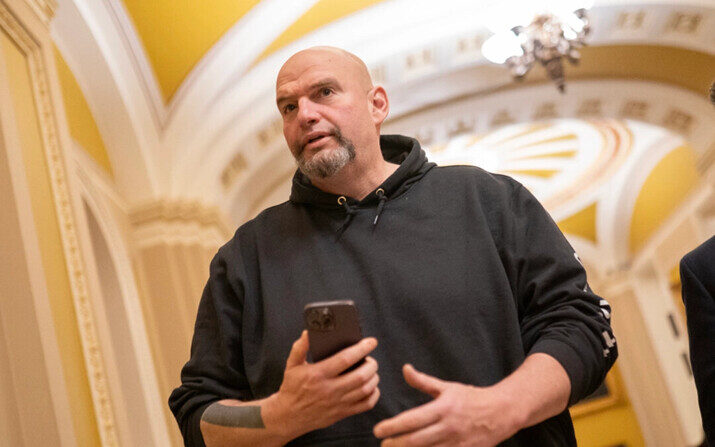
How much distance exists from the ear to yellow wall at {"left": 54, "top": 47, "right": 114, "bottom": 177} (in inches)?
194

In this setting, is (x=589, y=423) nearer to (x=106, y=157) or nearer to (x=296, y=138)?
(x=106, y=157)

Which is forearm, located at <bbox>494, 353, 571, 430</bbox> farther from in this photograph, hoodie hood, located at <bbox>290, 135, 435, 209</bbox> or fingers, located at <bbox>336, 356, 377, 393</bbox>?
hoodie hood, located at <bbox>290, 135, 435, 209</bbox>

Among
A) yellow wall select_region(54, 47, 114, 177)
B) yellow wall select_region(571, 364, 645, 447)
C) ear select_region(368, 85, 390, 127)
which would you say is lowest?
yellow wall select_region(571, 364, 645, 447)

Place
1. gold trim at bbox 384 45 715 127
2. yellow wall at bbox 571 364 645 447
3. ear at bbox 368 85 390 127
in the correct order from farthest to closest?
yellow wall at bbox 571 364 645 447 → gold trim at bbox 384 45 715 127 → ear at bbox 368 85 390 127

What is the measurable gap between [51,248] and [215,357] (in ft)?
6.73

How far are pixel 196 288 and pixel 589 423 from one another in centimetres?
1369

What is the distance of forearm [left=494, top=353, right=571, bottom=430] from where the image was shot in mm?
1421

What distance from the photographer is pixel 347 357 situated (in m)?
1.37

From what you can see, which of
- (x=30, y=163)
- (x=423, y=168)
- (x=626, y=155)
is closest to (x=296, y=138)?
(x=423, y=168)

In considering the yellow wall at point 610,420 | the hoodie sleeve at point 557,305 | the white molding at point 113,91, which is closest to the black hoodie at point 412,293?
the hoodie sleeve at point 557,305

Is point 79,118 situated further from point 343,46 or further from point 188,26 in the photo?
point 343,46

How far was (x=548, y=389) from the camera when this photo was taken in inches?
57.5

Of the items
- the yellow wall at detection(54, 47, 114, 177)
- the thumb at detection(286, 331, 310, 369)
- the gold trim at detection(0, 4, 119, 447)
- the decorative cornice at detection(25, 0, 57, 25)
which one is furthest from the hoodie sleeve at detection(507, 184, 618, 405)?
the yellow wall at detection(54, 47, 114, 177)

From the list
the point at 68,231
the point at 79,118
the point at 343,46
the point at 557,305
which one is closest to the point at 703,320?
the point at 557,305
